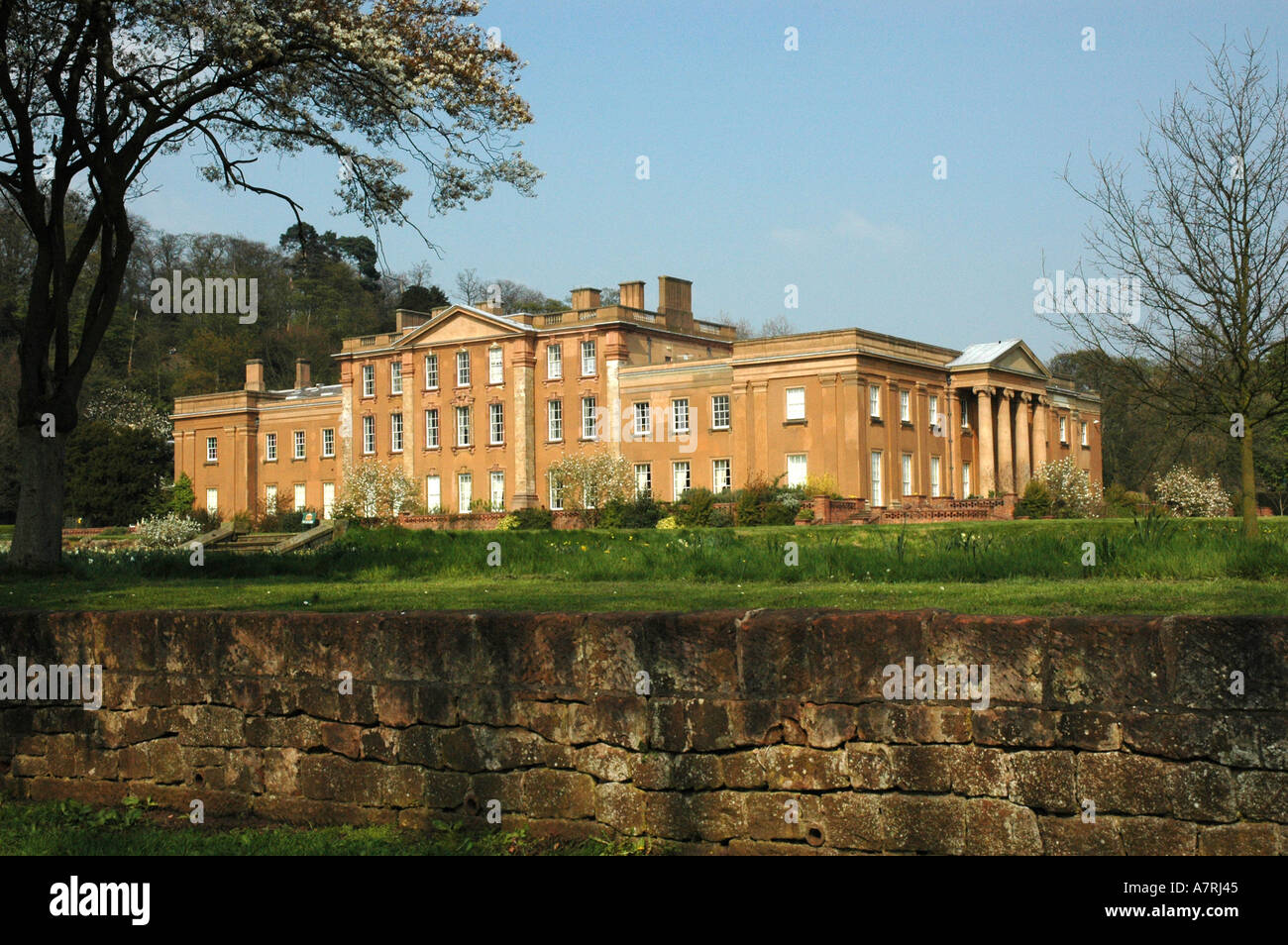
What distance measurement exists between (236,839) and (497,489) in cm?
5715

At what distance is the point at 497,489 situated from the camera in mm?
64875

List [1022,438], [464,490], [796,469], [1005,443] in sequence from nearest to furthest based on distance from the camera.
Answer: [796,469], [1005,443], [1022,438], [464,490]

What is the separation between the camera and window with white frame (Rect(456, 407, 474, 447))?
6600 centimetres

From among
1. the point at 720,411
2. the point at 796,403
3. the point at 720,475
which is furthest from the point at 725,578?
the point at 720,475

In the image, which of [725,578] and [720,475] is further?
[720,475]

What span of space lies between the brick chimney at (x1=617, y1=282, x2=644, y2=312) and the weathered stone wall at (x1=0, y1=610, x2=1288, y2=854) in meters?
55.8

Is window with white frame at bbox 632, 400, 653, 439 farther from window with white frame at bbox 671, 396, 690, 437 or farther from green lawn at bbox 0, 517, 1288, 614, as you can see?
green lawn at bbox 0, 517, 1288, 614

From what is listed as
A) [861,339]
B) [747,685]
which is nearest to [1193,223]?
[747,685]

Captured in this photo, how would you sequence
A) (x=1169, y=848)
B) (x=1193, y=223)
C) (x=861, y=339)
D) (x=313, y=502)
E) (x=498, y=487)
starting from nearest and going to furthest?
(x=1169, y=848) < (x=1193, y=223) < (x=861, y=339) < (x=498, y=487) < (x=313, y=502)

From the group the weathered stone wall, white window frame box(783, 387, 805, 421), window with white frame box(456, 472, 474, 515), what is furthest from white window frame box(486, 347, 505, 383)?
the weathered stone wall

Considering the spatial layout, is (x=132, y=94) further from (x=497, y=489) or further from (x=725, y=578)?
(x=497, y=489)

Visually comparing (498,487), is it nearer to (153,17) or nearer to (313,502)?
(313,502)
